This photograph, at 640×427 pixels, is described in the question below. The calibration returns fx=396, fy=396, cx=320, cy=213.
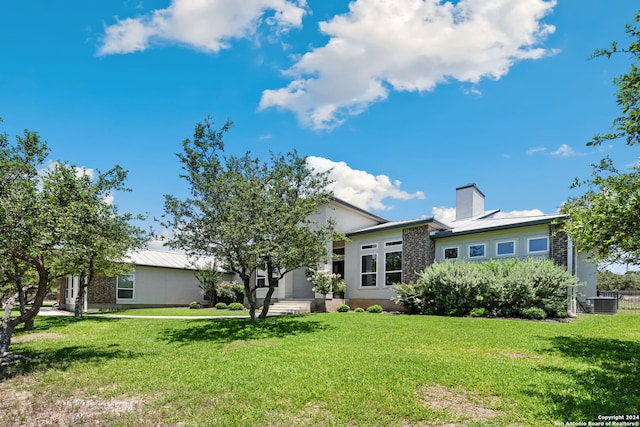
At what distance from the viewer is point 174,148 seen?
13.1 m

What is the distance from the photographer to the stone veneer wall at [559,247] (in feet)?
50.8

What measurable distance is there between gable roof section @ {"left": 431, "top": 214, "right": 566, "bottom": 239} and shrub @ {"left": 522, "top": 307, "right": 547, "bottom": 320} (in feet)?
12.1

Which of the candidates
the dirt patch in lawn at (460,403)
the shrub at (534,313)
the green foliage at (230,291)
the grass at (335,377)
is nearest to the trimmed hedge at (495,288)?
the shrub at (534,313)

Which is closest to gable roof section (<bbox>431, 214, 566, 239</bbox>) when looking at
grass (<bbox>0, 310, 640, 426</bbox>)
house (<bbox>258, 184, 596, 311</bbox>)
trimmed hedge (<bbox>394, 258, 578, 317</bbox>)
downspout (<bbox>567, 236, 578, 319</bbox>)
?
→ house (<bbox>258, 184, 596, 311</bbox>)

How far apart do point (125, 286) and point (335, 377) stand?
2245 centimetres

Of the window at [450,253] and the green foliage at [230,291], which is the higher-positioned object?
the window at [450,253]

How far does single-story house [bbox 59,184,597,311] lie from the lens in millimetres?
16797

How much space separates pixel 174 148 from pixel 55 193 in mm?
5460

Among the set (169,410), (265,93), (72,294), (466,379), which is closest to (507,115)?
(265,93)

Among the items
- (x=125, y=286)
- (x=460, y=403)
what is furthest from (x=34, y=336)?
(x=125, y=286)

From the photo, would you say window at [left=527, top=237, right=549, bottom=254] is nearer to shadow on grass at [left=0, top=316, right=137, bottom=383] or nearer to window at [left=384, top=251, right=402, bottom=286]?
window at [left=384, top=251, right=402, bottom=286]

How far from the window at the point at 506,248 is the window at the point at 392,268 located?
4.49 meters

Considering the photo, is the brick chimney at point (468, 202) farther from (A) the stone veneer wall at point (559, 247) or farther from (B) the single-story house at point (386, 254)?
(A) the stone veneer wall at point (559, 247)

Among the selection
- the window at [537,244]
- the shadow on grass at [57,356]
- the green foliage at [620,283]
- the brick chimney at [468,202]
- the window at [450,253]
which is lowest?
the green foliage at [620,283]
